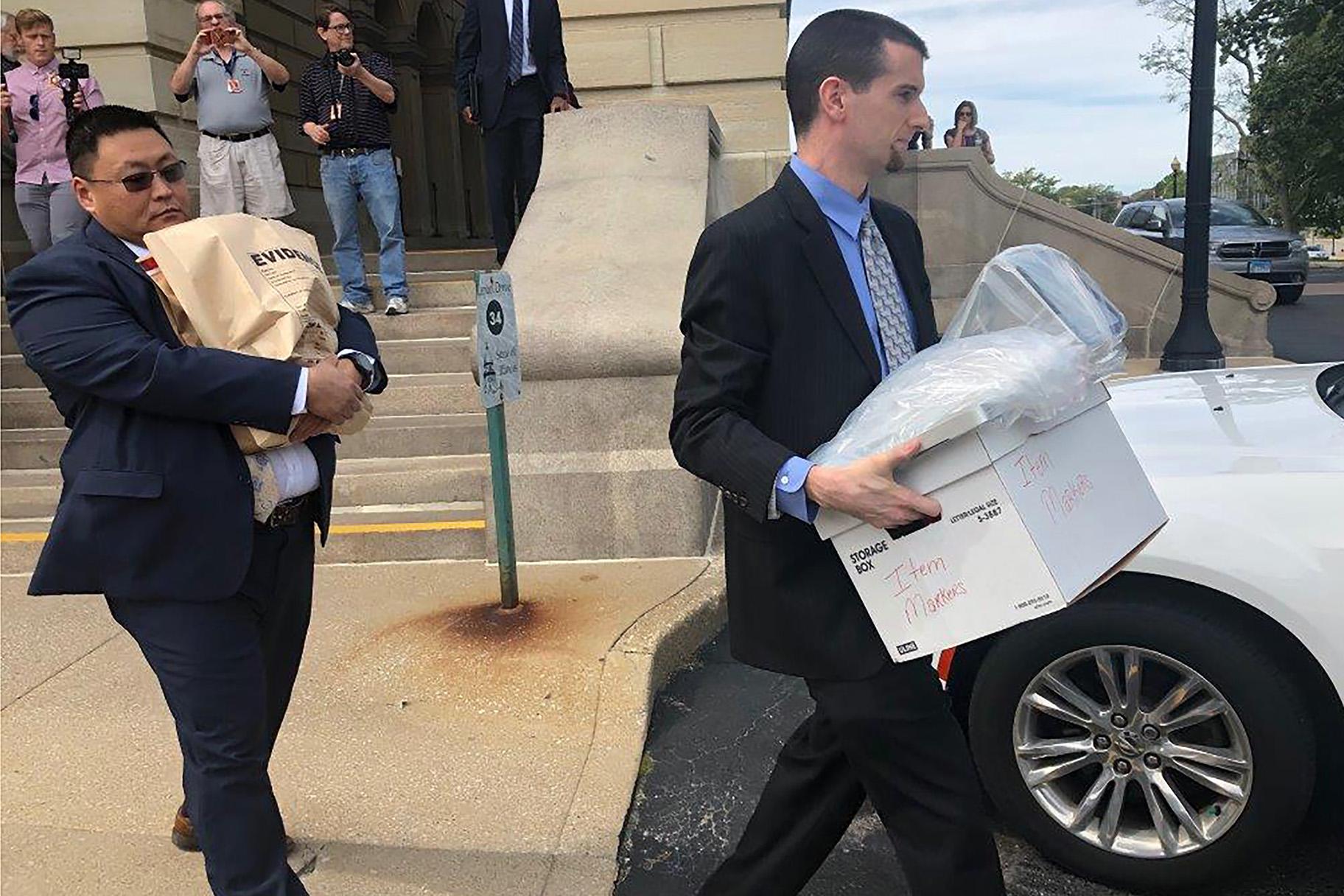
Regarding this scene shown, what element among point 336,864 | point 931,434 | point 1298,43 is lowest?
point 336,864

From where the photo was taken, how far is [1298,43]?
3625 cm

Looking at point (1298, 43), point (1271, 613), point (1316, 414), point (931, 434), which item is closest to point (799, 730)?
point (931, 434)

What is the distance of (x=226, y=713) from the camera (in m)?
2.26

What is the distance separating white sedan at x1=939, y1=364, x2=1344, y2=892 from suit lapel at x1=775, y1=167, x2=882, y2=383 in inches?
44.9

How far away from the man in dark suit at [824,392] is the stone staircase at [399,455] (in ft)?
10.6

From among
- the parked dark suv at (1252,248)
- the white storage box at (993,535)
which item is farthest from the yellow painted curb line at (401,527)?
the parked dark suv at (1252,248)

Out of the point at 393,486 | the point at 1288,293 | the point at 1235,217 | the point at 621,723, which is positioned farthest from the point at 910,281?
the point at 1288,293

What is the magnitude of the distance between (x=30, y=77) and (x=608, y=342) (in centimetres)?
470

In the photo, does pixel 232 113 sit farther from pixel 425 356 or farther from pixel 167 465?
pixel 167 465

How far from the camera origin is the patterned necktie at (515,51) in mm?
6918

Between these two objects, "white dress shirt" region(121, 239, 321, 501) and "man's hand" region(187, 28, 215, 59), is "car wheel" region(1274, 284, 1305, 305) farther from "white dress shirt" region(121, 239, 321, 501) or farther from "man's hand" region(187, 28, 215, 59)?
"white dress shirt" region(121, 239, 321, 501)

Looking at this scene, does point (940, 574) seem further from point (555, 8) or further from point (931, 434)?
point (555, 8)

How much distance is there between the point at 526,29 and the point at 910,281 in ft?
18.1

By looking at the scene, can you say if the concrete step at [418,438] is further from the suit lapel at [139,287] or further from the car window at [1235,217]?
the car window at [1235,217]
